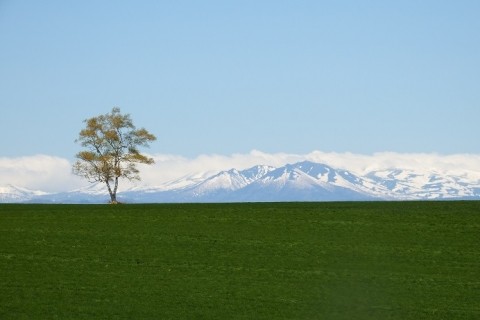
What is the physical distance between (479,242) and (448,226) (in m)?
4.76

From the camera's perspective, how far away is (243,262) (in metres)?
50.4

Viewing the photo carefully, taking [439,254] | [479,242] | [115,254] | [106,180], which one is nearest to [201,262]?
[115,254]

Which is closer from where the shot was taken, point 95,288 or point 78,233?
point 95,288

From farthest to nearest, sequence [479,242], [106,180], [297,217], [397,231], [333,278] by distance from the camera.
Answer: [106,180] < [297,217] < [397,231] < [479,242] < [333,278]

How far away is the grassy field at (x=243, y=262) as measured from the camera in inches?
1631

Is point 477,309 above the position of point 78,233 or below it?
below

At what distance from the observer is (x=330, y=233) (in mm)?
58281

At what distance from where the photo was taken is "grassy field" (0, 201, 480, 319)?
41.4 meters

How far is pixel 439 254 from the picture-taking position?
52.5 meters

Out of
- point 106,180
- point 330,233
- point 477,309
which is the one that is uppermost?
point 106,180

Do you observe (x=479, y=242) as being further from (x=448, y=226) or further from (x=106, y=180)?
(x=106, y=180)

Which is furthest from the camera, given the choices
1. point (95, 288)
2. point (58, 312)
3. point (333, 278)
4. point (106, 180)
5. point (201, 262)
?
point (106, 180)

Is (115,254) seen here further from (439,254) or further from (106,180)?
(106,180)

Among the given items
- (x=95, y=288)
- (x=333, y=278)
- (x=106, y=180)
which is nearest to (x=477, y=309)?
(x=333, y=278)
